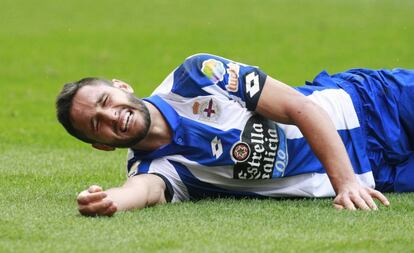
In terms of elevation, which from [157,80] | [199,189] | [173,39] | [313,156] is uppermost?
[313,156]

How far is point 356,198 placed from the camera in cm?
601

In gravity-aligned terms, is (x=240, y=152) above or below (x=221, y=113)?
below

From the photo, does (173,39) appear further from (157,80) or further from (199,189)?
(199,189)

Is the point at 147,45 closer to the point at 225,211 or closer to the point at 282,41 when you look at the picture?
the point at 282,41

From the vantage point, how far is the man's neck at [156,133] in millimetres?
6398

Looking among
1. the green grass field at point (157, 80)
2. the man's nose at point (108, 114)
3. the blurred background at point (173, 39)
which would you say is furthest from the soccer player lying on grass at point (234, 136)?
the blurred background at point (173, 39)

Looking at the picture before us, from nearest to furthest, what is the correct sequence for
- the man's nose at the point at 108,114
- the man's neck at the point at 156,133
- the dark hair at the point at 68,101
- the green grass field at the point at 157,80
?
the green grass field at the point at 157,80
the man's nose at the point at 108,114
the dark hair at the point at 68,101
the man's neck at the point at 156,133

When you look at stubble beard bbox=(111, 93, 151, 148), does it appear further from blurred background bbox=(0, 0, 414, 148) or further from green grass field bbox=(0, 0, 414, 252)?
blurred background bbox=(0, 0, 414, 148)

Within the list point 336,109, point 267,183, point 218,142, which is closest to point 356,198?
point 267,183

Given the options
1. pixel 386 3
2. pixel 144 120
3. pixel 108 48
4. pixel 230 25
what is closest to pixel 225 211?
pixel 144 120

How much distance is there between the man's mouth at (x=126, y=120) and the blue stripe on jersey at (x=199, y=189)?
1.43ft

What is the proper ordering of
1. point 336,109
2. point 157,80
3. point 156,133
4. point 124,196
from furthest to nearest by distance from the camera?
point 157,80 < point 336,109 < point 156,133 < point 124,196

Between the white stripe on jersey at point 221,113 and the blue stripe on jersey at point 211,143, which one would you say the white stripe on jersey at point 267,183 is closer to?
the blue stripe on jersey at point 211,143

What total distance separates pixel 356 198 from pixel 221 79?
104 centimetres
